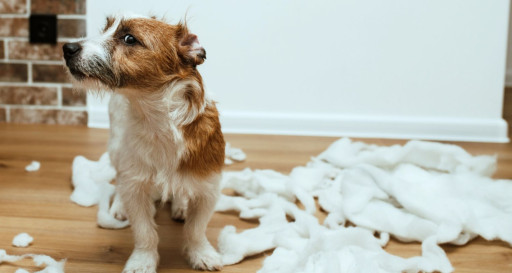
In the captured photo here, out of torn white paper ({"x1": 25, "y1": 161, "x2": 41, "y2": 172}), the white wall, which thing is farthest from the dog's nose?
the white wall

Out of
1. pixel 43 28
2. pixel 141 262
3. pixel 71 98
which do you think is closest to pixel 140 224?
pixel 141 262

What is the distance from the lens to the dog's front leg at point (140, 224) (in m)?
1.34

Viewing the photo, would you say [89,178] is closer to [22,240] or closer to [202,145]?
[22,240]

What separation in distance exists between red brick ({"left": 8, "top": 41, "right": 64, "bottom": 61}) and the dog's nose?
5.24 feet

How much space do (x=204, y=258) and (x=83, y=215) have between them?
0.51 metres

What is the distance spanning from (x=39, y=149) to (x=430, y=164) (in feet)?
5.14

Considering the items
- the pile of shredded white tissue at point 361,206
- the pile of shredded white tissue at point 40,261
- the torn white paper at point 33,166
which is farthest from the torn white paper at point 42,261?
the torn white paper at point 33,166

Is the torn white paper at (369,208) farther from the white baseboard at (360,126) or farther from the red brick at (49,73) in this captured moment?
the red brick at (49,73)

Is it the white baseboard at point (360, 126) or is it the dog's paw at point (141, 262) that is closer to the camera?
the dog's paw at point (141, 262)

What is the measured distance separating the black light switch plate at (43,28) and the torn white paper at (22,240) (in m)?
1.42

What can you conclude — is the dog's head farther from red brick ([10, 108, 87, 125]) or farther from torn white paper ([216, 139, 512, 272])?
red brick ([10, 108, 87, 125])

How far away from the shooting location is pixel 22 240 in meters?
1.47

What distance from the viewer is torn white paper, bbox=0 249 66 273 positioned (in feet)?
4.32

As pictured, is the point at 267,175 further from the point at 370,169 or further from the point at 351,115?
the point at 351,115
